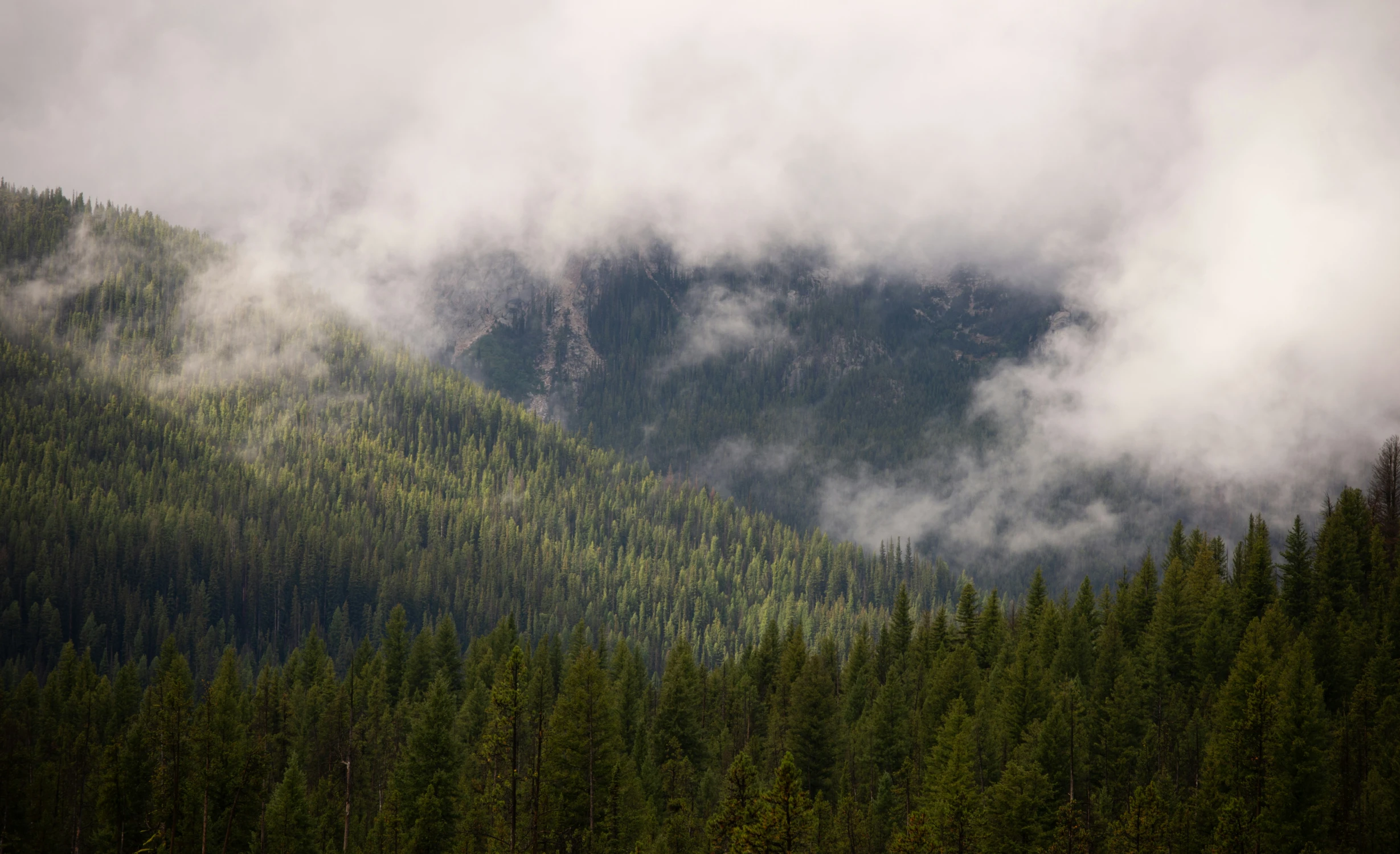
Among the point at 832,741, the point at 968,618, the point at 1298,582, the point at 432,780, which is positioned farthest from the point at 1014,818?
the point at 968,618

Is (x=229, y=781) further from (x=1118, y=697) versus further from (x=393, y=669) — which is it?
(x=1118, y=697)

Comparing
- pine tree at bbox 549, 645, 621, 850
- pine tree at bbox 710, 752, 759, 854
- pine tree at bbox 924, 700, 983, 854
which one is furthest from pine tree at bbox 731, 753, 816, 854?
pine tree at bbox 549, 645, 621, 850

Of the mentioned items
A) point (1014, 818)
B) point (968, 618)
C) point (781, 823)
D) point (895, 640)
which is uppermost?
point (968, 618)

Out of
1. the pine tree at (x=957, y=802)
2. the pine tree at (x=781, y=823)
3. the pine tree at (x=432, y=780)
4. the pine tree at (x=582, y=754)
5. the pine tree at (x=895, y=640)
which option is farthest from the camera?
the pine tree at (x=895, y=640)

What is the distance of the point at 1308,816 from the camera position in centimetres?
6475

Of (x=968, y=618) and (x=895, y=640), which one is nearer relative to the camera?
(x=968, y=618)

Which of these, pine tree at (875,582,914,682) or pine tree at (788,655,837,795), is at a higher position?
pine tree at (875,582,914,682)

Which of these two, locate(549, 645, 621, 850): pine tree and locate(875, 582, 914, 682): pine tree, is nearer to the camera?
locate(549, 645, 621, 850): pine tree

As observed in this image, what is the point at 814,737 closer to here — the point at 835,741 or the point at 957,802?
the point at 835,741

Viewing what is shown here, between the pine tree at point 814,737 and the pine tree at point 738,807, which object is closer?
the pine tree at point 738,807

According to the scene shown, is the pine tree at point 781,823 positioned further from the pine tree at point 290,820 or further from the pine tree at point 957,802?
the pine tree at point 290,820

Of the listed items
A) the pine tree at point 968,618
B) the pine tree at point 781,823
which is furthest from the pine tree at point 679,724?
the pine tree at point 781,823

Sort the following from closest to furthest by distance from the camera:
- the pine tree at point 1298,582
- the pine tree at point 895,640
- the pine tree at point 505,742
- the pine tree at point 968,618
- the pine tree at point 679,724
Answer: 1. the pine tree at point 505,742
2. the pine tree at point 679,724
3. the pine tree at point 1298,582
4. the pine tree at point 968,618
5. the pine tree at point 895,640

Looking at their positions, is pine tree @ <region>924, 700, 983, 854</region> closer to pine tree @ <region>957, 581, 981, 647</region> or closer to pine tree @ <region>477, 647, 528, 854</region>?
Result: pine tree @ <region>477, 647, 528, 854</region>
